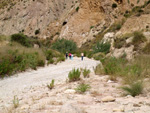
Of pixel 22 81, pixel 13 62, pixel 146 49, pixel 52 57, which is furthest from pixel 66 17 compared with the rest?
pixel 22 81

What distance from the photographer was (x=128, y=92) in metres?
Answer: 3.36

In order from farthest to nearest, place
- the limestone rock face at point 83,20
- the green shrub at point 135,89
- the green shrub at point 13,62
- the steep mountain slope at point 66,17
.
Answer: the limestone rock face at point 83,20 → the steep mountain slope at point 66,17 → the green shrub at point 13,62 → the green shrub at point 135,89

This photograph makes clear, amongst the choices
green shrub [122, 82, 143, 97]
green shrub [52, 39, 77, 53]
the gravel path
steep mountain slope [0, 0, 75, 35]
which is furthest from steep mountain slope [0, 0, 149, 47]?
green shrub [122, 82, 143, 97]

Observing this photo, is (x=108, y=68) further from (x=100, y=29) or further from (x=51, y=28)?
(x=51, y=28)

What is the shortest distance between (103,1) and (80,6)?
226 inches

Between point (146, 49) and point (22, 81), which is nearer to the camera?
point (22, 81)

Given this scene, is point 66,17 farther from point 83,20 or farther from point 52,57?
point 52,57

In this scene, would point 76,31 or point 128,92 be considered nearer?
point 128,92

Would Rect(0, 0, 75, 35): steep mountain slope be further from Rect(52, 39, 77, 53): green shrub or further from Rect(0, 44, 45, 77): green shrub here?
Rect(0, 44, 45, 77): green shrub

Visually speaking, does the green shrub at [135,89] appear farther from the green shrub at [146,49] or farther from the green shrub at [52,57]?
the green shrub at [52,57]

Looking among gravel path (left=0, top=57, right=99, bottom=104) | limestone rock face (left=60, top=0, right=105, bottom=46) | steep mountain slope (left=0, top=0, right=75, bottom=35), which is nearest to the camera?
gravel path (left=0, top=57, right=99, bottom=104)

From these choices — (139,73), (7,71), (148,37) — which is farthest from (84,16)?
(139,73)

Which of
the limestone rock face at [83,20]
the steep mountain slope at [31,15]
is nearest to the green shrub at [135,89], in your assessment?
the limestone rock face at [83,20]

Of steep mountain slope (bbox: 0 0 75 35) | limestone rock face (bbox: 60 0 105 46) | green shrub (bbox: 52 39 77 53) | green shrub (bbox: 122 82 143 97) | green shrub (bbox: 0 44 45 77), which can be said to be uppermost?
steep mountain slope (bbox: 0 0 75 35)
